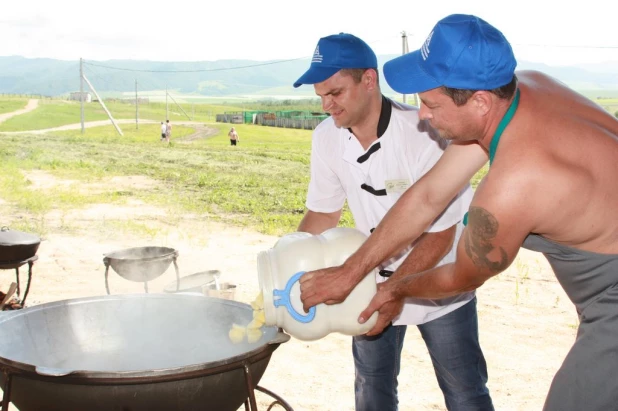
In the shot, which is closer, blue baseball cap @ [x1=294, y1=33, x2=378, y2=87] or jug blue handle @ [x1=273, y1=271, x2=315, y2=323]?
jug blue handle @ [x1=273, y1=271, x2=315, y2=323]

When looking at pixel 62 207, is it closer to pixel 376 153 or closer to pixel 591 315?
pixel 376 153

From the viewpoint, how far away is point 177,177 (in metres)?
14.7

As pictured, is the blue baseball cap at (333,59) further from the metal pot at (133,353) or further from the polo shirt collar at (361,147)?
the metal pot at (133,353)

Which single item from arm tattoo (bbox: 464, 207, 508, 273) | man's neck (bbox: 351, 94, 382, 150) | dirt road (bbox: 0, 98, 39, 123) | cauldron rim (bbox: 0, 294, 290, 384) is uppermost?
man's neck (bbox: 351, 94, 382, 150)

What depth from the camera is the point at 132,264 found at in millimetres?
4242

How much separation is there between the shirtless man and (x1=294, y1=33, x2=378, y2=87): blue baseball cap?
26.7 inches

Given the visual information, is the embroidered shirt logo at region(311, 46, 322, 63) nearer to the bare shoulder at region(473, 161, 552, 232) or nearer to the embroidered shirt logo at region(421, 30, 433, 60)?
the embroidered shirt logo at region(421, 30, 433, 60)

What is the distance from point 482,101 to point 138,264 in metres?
2.99

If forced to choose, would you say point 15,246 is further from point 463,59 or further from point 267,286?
point 463,59

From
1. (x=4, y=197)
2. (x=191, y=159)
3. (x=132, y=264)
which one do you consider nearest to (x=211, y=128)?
(x=191, y=159)

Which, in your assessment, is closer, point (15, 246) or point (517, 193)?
point (517, 193)

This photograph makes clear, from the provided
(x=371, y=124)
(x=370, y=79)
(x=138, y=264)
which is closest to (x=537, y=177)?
(x=371, y=124)

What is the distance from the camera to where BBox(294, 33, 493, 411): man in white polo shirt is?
266 centimetres

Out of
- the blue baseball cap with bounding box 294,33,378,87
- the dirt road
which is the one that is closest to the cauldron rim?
the blue baseball cap with bounding box 294,33,378,87
